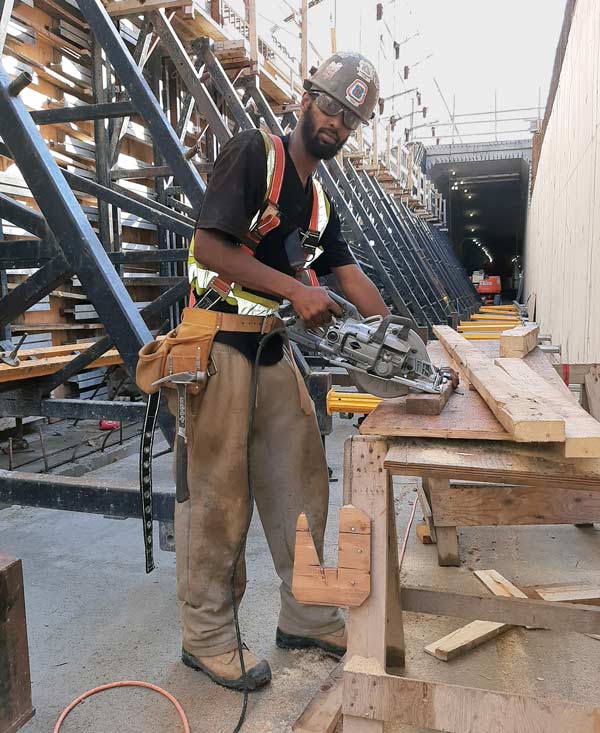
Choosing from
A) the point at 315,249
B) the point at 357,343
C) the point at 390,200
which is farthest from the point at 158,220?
the point at 390,200

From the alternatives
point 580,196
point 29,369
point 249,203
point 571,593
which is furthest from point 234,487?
point 580,196

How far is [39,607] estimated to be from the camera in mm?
2617

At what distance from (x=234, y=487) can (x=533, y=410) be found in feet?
3.63

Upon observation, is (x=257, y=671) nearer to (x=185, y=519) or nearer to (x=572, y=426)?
(x=185, y=519)

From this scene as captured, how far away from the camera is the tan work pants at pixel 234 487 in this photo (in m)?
2.12

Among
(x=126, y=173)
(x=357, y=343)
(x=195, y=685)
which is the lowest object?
(x=195, y=685)

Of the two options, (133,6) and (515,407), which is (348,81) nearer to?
(515,407)

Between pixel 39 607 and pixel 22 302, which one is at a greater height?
pixel 22 302

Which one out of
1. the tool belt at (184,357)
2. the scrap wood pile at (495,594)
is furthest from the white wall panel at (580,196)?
the tool belt at (184,357)

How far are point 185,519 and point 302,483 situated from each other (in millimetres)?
448

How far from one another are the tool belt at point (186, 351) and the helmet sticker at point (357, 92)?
0.75 m

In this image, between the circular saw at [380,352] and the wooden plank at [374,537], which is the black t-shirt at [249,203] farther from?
the wooden plank at [374,537]

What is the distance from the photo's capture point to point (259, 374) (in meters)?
2.22

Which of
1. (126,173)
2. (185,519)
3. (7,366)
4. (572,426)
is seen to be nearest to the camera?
(572,426)
